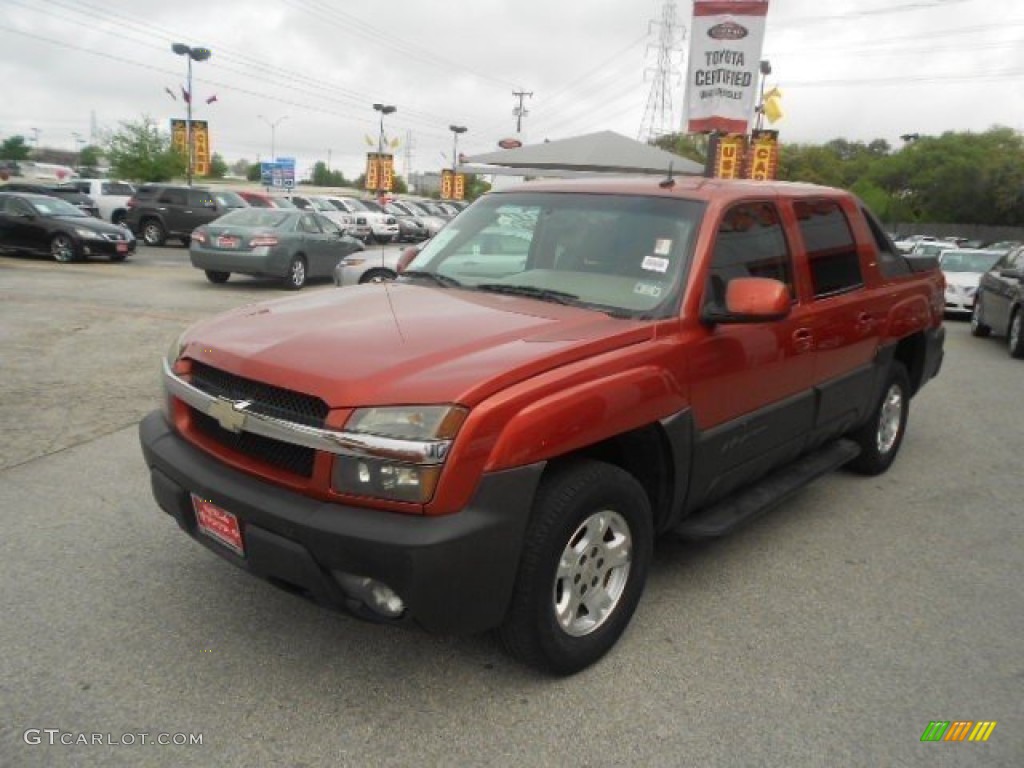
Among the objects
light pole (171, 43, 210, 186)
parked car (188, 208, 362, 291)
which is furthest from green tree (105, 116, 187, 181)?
parked car (188, 208, 362, 291)

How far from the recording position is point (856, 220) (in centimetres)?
496

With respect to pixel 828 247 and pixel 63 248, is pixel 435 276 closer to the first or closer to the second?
pixel 828 247

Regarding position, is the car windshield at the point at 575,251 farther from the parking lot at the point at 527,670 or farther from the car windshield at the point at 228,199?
the car windshield at the point at 228,199

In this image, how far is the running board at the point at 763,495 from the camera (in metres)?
3.62

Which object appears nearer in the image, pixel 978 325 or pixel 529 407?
pixel 529 407

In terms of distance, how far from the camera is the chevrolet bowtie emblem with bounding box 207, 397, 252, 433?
112 inches

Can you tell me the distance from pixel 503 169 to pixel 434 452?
16658 mm

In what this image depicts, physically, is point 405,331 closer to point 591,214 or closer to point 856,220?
point 591,214

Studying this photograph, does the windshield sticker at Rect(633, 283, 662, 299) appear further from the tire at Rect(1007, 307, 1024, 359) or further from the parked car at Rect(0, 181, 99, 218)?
the parked car at Rect(0, 181, 99, 218)

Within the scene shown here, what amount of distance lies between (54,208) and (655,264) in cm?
1877

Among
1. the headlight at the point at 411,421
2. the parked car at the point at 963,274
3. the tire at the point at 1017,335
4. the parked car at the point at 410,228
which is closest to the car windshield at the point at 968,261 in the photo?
the parked car at the point at 963,274

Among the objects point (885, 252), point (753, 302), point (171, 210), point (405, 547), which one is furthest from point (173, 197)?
point (405, 547)

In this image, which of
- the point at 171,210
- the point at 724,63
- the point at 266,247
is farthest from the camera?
the point at 171,210

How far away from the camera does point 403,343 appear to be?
2.94 metres
